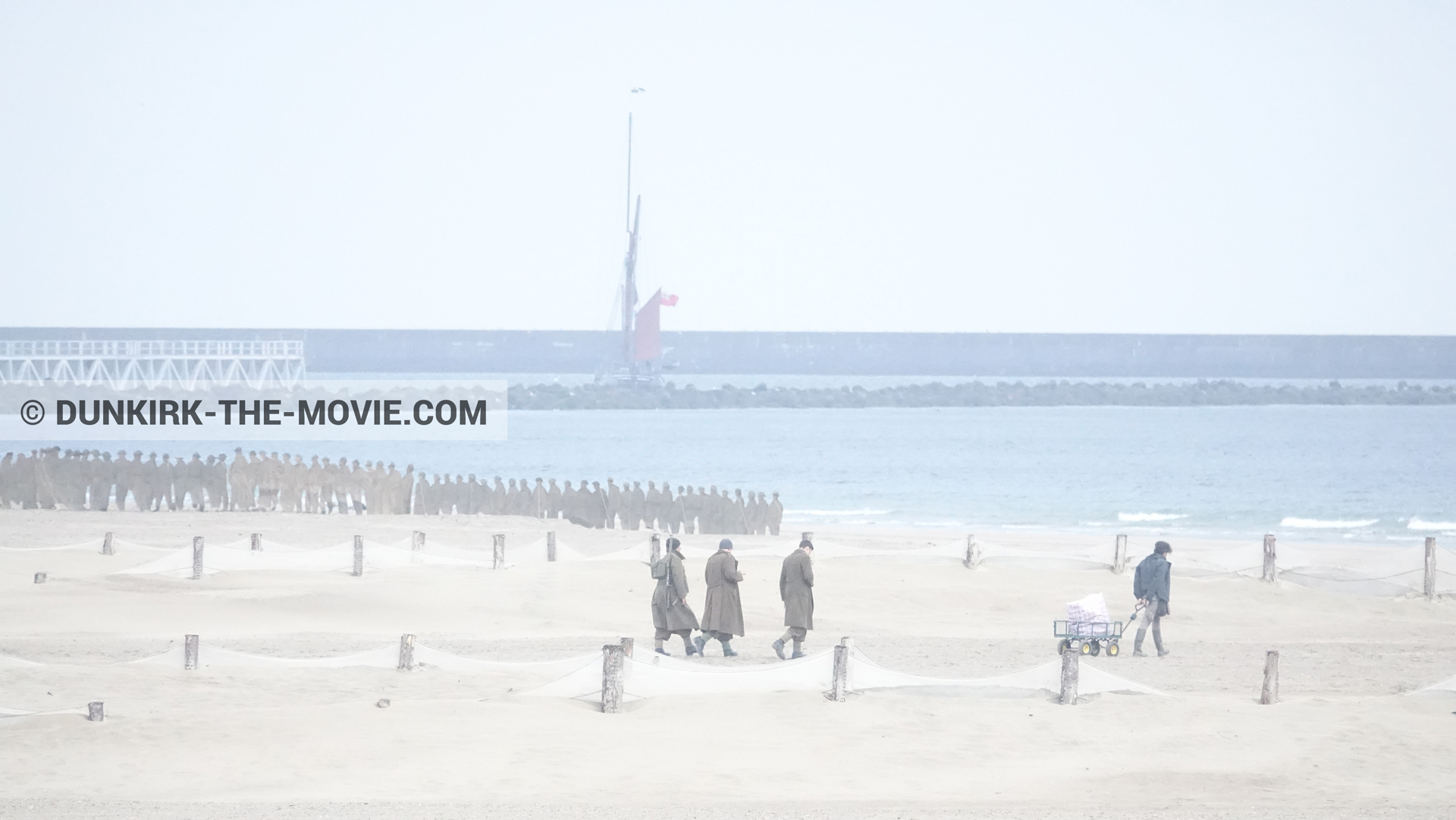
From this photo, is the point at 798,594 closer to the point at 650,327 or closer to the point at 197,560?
the point at 197,560

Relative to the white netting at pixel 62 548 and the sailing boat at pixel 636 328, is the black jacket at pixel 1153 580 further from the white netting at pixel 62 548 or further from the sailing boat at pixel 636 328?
the sailing boat at pixel 636 328

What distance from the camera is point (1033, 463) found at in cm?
7150

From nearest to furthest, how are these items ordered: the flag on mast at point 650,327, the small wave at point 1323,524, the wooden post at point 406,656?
the wooden post at point 406,656, the small wave at point 1323,524, the flag on mast at point 650,327

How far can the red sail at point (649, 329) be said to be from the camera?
372 ft

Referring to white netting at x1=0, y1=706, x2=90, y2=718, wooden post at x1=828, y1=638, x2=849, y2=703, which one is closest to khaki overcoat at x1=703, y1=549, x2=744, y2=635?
wooden post at x1=828, y1=638, x2=849, y2=703

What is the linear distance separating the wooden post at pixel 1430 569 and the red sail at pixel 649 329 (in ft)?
307

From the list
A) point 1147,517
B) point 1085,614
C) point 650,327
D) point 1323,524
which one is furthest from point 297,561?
point 650,327

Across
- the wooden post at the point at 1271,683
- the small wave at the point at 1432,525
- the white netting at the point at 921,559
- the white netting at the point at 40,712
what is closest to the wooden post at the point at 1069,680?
the wooden post at the point at 1271,683

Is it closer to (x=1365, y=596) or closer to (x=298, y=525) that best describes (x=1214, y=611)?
(x=1365, y=596)

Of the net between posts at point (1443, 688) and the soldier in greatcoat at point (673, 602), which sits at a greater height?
the soldier in greatcoat at point (673, 602)

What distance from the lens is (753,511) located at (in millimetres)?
27859

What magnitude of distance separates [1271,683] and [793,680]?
390 centimetres

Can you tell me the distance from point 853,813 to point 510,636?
7.46 metres

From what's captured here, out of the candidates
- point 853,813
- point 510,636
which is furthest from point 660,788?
point 510,636
